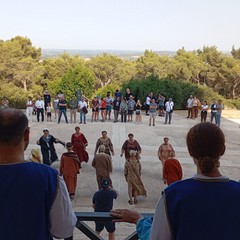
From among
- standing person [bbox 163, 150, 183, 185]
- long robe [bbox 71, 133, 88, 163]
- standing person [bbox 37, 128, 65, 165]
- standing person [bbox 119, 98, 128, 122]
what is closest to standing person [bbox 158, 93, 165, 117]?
standing person [bbox 119, 98, 128, 122]

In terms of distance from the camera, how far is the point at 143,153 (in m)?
14.6

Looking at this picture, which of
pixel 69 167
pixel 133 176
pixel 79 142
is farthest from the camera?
pixel 79 142

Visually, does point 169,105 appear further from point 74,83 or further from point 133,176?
point 74,83

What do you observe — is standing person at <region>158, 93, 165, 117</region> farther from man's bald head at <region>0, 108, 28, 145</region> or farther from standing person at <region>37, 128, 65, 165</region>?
man's bald head at <region>0, 108, 28, 145</region>

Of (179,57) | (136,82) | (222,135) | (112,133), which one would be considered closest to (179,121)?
(112,133)

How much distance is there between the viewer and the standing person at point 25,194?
1864 millimetres

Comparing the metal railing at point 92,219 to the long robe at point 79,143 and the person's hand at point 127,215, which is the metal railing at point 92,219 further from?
the long robe at point 79,143

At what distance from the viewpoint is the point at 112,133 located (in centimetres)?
1817

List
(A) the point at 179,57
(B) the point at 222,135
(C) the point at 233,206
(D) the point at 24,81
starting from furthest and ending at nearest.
Result: (A) the point at 179,57 → (D) the point at 24,81 → (B) the point at 222,135 → (C) the point at 233,206

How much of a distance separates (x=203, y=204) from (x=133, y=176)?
729cm

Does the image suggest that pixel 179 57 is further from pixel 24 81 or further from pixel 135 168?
pixel 135 168

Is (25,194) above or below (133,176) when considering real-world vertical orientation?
above

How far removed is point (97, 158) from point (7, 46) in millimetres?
39533

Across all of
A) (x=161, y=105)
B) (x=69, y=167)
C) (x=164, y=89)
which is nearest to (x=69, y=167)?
(x=69, y=167)
